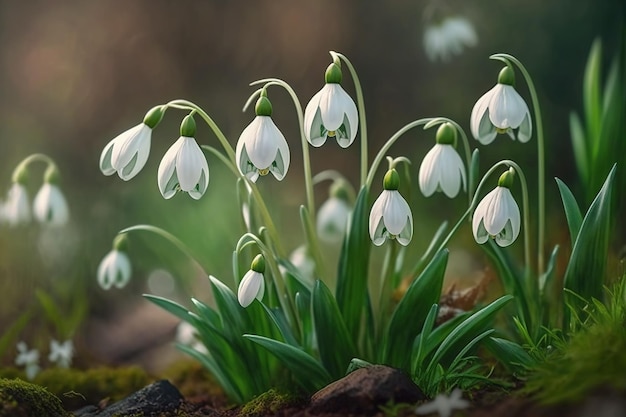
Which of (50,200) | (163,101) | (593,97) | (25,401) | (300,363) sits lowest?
(300,363)

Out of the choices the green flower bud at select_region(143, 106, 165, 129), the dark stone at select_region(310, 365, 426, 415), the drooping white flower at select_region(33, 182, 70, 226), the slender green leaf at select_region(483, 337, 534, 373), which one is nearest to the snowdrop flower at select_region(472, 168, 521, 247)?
the slender green leaf at select_region(483, 337, 534, 373)

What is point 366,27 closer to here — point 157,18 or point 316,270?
point 157,18

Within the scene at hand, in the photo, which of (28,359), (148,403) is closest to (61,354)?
(28,359)

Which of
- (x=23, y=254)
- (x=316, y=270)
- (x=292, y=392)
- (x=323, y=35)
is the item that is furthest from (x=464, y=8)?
(x=23, y=254)

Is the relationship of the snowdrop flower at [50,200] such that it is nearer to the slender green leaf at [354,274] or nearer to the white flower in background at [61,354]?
the white flower in background at [61,354]

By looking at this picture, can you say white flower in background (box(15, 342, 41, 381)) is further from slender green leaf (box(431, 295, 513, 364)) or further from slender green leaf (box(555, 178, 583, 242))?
slender green leaf (box(555, 178, 583, 242))

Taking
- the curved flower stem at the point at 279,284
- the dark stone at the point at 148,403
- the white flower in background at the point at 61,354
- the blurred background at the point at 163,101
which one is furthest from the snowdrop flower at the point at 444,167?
the white flower in background at the point at 61,354

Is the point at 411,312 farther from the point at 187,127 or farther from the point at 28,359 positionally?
the point at 28,359
